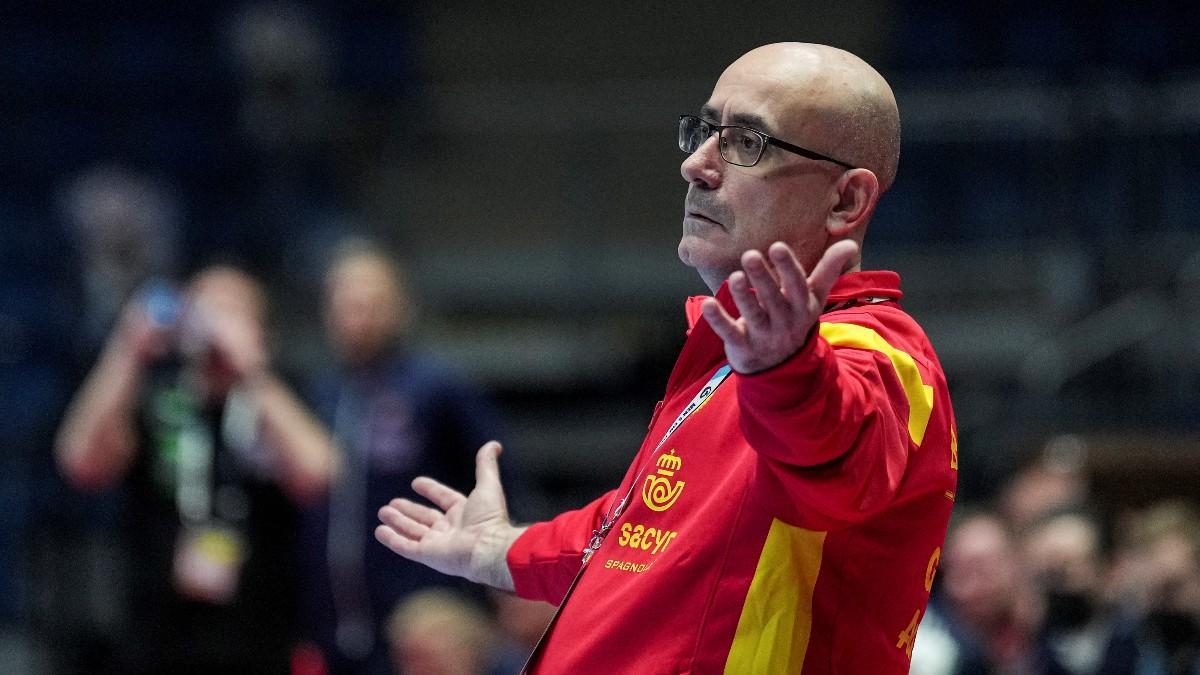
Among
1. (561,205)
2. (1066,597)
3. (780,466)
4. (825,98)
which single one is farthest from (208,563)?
(561,205)

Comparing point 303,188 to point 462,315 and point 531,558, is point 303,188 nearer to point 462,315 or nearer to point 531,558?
point 462,315

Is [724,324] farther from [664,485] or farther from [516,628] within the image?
[516,628]

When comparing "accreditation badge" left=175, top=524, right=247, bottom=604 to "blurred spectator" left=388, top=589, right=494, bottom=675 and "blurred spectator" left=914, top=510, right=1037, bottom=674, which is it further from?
"blurred spectator" left=914, top=510, right=1037, bottom=674

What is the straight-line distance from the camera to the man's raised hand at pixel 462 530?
8.99 ft

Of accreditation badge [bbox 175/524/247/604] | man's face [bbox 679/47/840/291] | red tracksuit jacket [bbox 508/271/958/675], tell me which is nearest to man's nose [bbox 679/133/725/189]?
man's face [bbox 679/47/840/291]

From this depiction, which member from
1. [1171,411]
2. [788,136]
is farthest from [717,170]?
[1171,411]

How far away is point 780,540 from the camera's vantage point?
→ 2172 millimetres

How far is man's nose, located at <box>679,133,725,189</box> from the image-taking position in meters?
2.40

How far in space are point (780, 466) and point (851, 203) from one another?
577 mm

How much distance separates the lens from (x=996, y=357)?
340 inches

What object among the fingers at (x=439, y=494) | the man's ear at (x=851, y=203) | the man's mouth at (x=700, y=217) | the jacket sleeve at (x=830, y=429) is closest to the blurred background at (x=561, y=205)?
the fingers at (x=439, y=494)

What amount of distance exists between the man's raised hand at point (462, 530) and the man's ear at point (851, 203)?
772mm

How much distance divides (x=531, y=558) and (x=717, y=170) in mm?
725

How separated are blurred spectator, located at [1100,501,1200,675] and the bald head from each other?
9.32ft
